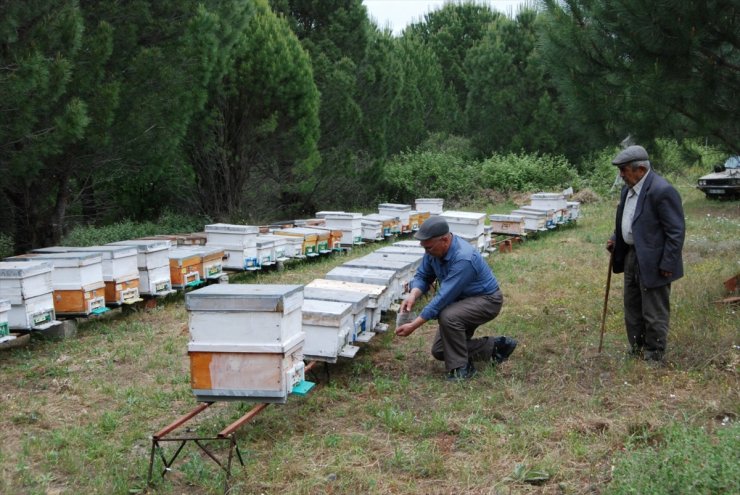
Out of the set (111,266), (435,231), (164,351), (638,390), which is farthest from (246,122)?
(638,390)

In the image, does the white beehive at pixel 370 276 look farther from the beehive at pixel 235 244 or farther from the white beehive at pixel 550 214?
the white beehive at pixel 550 214

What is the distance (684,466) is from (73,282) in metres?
6.05

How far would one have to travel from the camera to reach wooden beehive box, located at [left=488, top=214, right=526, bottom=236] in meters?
13.6

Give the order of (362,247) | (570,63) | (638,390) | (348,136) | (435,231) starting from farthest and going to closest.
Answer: (348,136)
(362,247)
(570,63)
(435,231)
(638,390)

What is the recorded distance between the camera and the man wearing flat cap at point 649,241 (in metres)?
5.42

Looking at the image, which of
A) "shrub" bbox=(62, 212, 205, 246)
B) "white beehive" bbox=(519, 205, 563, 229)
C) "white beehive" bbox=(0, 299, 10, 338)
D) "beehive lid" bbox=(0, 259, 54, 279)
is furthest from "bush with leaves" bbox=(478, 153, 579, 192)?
"white beehive" bbox=(0, 299, 10, 338)

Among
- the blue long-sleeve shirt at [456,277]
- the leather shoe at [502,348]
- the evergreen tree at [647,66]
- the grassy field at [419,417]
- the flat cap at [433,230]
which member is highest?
the evergreen tree at [647,66]

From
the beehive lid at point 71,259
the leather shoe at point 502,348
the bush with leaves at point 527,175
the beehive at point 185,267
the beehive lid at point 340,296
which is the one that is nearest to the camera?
the beehive lid at point 340,296

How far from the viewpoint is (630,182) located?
18.5ft

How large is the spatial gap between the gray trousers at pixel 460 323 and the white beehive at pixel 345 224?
6.70 metres

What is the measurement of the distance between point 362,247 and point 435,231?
790 centimetres

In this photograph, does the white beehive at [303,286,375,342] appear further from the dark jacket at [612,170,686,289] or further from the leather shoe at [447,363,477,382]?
the dark jacket at [612,170,686,289]

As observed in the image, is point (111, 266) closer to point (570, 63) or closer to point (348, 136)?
point (570, 63)

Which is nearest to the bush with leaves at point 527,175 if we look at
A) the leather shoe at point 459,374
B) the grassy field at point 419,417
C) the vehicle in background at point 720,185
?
the vehicle in background at point 720,185
